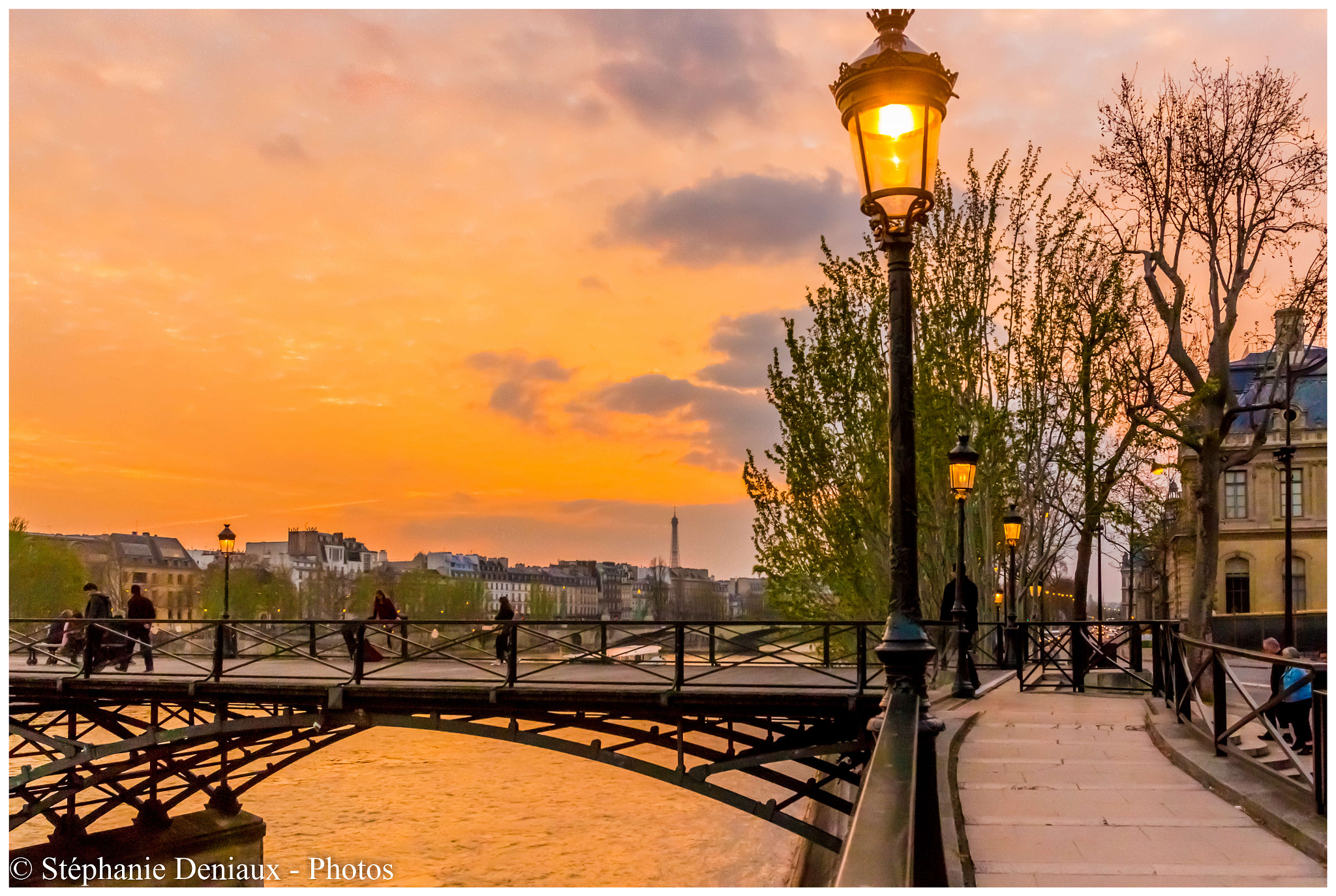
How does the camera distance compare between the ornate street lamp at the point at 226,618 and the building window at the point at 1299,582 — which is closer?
the ornate street lamp at the point at 226,618

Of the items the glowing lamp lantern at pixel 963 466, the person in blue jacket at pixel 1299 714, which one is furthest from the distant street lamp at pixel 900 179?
the glowing lamp lantern at pixel 963 466

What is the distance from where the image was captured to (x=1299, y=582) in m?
61.6

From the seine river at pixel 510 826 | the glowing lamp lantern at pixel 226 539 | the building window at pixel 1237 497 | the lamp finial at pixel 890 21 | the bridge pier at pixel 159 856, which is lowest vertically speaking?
the seine river at pixel 510 826

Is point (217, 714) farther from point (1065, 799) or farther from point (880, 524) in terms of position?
point (1065, 799)

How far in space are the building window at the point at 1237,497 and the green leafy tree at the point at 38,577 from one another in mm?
75360

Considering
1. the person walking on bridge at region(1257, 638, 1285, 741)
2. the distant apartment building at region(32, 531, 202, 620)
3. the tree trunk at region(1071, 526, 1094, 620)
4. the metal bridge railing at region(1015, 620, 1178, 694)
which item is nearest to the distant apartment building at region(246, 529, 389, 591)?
the distant apartment building at region(32, 531, 202, 620)

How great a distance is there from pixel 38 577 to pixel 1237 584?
263 feet

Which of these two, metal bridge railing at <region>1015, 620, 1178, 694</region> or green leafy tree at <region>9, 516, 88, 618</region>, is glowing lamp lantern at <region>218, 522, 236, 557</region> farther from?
green leafy tree at <region>9, 516, 88, 618</region>

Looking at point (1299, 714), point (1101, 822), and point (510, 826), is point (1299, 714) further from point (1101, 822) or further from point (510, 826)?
point (510, 826)

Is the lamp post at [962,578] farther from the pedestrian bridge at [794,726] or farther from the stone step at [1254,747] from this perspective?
the stone step at [1254,747]

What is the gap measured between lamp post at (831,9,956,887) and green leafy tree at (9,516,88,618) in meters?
74.2

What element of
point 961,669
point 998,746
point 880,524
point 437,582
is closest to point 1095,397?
point 880,524

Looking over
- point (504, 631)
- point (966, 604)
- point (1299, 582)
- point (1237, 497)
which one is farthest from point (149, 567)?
point (966, 604)

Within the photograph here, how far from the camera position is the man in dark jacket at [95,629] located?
20.4 meters
